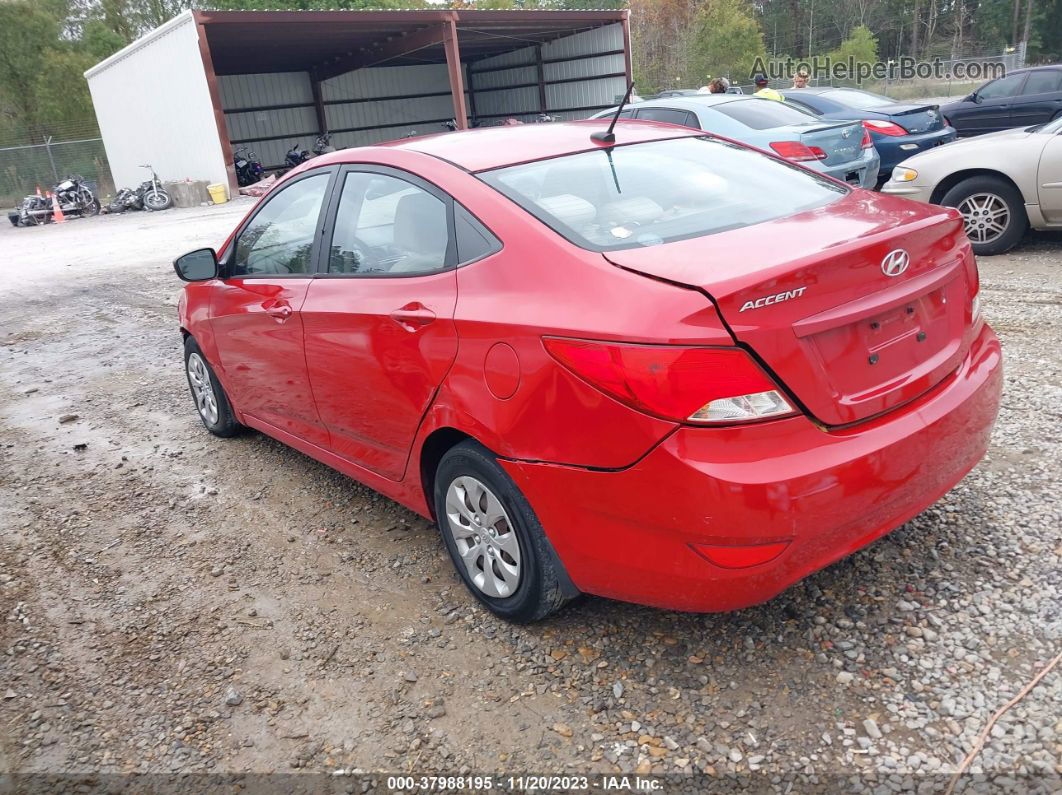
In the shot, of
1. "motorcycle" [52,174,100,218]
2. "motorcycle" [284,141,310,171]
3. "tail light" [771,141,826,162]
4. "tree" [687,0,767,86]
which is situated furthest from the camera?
"tree" [687,0,767,86]

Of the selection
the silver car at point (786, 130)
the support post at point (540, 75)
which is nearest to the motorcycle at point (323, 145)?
the support post at point (540, 75)

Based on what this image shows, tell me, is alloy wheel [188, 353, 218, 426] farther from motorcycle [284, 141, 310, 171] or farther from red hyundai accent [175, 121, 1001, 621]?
motorcycle [284, 141, 310, 171]

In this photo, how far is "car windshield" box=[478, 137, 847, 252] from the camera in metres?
2.72

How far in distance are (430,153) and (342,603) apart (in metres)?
1.79

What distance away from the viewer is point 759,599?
7.66 feet

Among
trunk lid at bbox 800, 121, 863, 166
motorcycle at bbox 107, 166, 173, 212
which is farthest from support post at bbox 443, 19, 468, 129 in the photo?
trunk lid at bbox 800, 121, 863, 166

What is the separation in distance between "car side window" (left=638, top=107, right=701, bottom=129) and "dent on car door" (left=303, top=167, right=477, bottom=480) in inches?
245

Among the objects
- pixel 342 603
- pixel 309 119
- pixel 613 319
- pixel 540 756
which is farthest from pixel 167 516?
pixel 309 119

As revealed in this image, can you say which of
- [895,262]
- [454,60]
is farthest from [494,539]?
[454,60]

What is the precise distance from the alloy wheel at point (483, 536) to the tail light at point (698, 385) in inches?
30.1

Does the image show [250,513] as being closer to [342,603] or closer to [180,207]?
[342,603]

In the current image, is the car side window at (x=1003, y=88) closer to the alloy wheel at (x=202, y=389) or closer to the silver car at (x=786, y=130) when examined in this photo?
the silver car at (x=786, y=130)

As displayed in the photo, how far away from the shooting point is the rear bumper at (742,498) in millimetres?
2172

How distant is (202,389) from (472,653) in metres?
3.06
